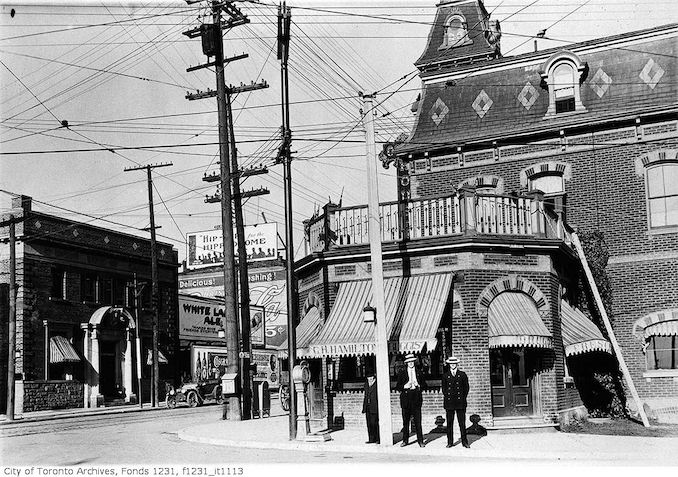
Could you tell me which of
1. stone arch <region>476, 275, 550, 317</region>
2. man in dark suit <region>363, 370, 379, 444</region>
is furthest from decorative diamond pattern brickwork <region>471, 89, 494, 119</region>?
man in dark suit <region>363, 370, 379, 444</region>

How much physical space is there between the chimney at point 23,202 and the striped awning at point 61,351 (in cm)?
576

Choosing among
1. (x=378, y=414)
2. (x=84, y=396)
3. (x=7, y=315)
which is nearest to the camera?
(x=378, y=414)

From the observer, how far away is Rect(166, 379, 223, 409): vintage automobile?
1473 inches

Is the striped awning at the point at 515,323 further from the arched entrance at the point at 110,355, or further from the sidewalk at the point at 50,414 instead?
the arched entrance at the point at 110,355

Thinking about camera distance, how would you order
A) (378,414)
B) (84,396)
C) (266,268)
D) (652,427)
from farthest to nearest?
1. (266,268)
2. (84,396)
3. (652,427)
4. (378,414)

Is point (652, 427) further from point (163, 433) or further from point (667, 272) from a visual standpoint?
point (163, 433)

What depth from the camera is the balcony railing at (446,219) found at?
63.5ft

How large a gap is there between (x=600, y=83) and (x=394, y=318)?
11184mm

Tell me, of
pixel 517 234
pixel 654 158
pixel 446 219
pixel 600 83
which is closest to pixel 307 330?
pixel 446 219

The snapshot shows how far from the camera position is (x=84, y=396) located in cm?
3750

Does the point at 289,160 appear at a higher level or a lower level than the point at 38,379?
higher

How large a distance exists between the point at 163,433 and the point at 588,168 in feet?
46.1

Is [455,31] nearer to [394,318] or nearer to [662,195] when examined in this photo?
[662,195]

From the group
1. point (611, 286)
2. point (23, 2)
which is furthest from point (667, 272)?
point (23, 2)
